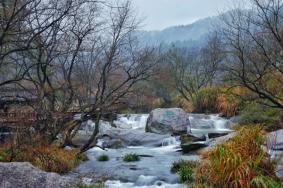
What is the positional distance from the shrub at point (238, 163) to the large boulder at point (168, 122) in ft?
49.6

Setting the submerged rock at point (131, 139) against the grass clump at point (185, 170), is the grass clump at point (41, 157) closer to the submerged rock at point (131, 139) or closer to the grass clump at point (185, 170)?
the grass clump at point (185, 170)

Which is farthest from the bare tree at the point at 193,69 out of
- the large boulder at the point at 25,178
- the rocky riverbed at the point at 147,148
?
the large boulder at the point at 25,178

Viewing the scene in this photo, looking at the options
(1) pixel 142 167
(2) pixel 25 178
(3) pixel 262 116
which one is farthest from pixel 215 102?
(2) pixel 25 178

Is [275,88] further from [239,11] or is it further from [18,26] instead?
[18,26]

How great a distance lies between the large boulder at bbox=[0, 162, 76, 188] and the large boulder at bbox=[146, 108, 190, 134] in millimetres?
16719

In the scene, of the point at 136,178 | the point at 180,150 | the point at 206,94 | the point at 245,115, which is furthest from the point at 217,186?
the point at 206,94

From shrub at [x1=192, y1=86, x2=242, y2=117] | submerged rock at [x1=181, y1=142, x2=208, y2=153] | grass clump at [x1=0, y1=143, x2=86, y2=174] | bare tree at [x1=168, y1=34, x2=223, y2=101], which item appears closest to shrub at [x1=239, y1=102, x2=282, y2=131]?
submerged rock at [x1=181, y1=142, x2=208, y2=153]

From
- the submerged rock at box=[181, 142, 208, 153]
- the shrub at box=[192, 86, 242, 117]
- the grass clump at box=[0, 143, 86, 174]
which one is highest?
→ the shrub at box=[192, 86, 242, 117]

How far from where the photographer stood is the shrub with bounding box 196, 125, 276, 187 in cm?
940

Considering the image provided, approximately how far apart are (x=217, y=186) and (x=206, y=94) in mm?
23965

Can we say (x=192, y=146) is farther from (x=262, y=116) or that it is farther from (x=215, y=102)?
(x=215, y=102)

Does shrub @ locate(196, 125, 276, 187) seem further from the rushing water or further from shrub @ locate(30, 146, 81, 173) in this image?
shrub @ locate(30, 146, 81, 173)

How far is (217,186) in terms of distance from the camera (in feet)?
31.8

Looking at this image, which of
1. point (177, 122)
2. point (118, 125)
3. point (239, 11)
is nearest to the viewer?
point (239, 11)
